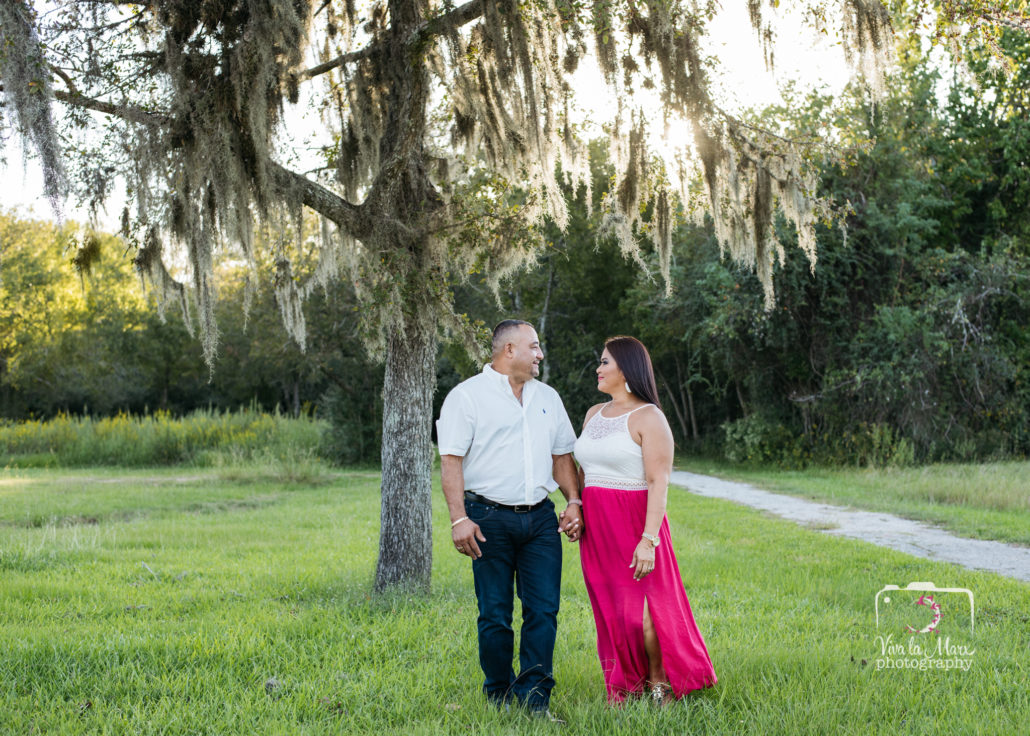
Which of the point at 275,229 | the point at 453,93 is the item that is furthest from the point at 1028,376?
the point at 275,229

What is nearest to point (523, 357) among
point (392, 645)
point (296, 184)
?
point (392, 645)

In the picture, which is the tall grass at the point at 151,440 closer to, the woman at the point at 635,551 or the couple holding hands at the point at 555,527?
the couple holding hands at the point at 555,527

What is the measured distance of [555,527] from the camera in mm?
3844

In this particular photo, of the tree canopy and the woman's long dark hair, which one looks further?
the tree canopy

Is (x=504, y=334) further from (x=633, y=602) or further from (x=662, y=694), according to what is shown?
(x=662, y=694)

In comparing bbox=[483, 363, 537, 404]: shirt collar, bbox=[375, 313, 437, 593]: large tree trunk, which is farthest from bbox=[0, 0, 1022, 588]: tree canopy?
bbox=[483, 363, 537, 404]: shirt collar

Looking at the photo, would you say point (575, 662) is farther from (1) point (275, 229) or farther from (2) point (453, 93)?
(2) point (453, 93)

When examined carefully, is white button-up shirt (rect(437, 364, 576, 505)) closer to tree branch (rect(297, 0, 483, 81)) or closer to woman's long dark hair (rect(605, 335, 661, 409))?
woman's long dark hair (rect(605, 335, 661, 409))

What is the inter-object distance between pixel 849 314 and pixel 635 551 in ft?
52.1

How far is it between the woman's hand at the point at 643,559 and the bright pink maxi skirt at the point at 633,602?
0.11 m

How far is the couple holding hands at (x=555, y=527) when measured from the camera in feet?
12.1

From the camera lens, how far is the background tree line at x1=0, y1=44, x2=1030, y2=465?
17.0 m

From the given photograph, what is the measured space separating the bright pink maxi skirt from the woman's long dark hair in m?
0.46

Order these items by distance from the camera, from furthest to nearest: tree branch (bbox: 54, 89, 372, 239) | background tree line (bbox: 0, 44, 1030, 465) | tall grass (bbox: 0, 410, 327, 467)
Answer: tall grass (bbox: 0, 410, 327, 467) → background tree line (bbox: 0, 44, 1030, 465) → tree branch (bbox: 54, 89, 372, 239)
